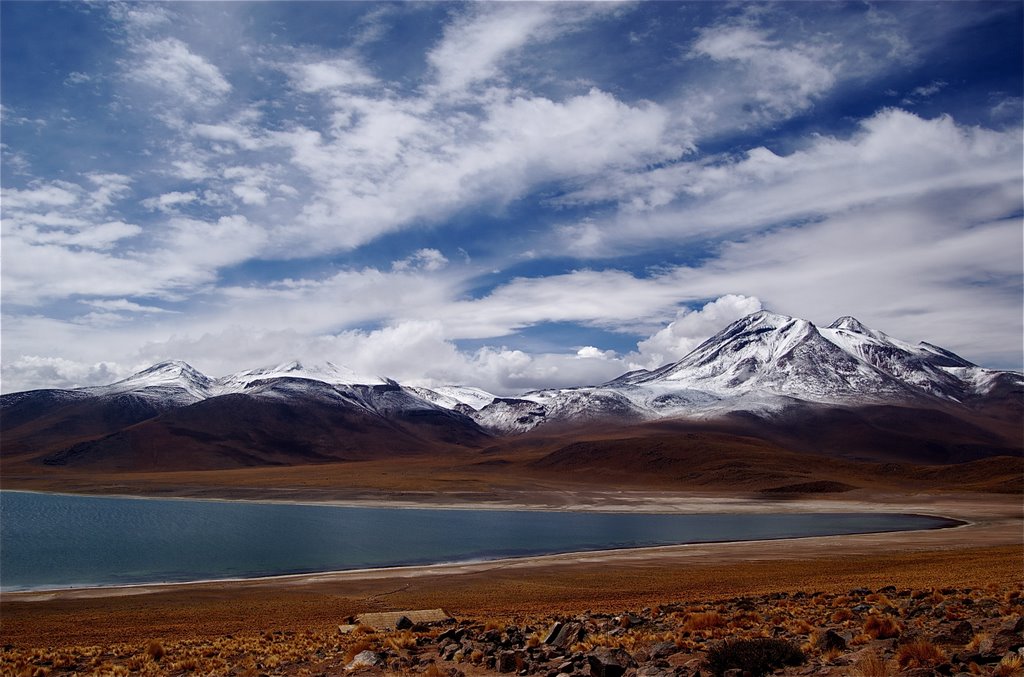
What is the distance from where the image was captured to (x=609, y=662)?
12.1 m

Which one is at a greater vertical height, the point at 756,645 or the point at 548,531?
the point at 756,645

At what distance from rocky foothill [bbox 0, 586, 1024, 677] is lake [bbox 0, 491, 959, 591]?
76.2 feet

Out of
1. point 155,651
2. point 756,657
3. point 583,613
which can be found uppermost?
point 756,657

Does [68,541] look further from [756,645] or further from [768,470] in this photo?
[768,470]

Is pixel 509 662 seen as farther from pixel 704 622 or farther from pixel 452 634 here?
pixel 704 622

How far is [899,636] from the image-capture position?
13.2m

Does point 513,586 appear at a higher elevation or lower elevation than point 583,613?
lower

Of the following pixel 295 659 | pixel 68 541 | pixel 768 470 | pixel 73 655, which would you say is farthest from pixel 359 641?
pixel 768 470

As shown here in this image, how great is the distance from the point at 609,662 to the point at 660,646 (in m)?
2.29

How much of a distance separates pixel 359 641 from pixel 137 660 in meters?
5.33

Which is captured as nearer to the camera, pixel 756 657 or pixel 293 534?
pixel 756 657

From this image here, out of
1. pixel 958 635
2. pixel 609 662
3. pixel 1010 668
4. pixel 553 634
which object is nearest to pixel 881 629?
pixel 958 635

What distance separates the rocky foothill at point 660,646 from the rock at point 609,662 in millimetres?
23

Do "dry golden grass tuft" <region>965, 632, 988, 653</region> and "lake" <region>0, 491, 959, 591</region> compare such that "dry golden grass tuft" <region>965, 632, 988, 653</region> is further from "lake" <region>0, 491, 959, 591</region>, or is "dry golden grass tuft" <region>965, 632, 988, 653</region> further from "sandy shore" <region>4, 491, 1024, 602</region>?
"lake" <region>0, 491, 959, 591</region>
